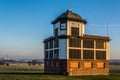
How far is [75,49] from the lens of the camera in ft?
173

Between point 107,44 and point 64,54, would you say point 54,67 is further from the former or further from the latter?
point 107,44

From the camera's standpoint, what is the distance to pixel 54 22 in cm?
5753

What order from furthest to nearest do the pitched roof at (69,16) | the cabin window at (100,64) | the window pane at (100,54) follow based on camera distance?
the window pane at (100,54)
the cabin window at (100,64)
the pitched roof at (69,16)

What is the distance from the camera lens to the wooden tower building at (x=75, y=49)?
5172 centimetres

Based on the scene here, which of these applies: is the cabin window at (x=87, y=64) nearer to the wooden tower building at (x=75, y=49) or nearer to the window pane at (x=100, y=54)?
the wooden tower building at (x=75, y=49)

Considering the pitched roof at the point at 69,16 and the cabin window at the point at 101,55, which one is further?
the cabin window at the point at 101,55

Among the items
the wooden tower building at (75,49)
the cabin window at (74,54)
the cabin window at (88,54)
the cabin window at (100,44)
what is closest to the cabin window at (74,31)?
the wooden tower building at (75,49)

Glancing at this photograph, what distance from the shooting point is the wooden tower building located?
170 feet

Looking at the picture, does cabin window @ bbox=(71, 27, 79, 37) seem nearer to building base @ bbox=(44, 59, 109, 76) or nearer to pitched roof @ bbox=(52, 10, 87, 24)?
pitched roof @ bbox=(52, 10, 87, 24)

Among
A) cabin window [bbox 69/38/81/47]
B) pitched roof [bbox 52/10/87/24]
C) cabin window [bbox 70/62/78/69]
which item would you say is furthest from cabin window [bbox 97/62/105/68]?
pitched roof [bbox 52/10/87/24]

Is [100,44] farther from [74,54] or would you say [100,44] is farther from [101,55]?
[74,54]

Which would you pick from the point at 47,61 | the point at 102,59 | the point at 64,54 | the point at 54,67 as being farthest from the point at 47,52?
the point at 102,59

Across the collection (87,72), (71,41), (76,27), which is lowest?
(87,72)

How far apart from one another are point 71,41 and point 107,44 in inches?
457
